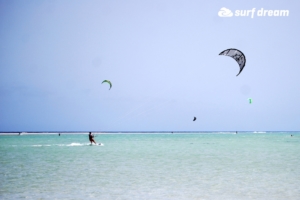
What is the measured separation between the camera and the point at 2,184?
33.3 ft

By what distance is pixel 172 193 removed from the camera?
9094 millimetres

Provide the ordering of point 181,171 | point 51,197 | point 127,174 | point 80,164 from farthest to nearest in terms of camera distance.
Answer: point 80,164
point 181,171
point 127,174
point 51,197

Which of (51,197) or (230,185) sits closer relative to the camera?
(51,197)

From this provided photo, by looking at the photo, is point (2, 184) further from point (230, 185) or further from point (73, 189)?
point (230, 185)

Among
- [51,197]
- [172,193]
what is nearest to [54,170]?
[51,197]

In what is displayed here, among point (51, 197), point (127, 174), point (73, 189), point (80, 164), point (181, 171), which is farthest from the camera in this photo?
point (80, 164)

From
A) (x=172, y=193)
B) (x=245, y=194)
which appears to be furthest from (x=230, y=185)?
(x=172, y=193)

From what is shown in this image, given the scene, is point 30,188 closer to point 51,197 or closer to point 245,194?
point 51,197

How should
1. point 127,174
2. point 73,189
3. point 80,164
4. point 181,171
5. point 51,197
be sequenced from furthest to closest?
point 80,164, point 181,171, point 127,174, point 73,189, point 51,197

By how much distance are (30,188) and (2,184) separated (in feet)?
3.75

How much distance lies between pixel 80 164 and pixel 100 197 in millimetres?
6842

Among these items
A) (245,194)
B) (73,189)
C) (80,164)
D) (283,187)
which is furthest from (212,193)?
(80,164)

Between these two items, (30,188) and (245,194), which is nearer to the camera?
(245,194)

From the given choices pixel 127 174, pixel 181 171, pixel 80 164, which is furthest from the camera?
pixel 80 164
